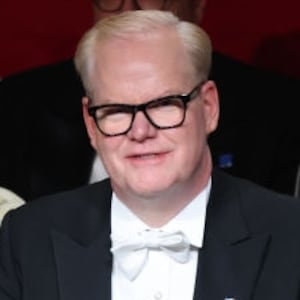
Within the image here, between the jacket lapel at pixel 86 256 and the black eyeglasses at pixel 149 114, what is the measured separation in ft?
0.62

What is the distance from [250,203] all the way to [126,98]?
0.27 meters

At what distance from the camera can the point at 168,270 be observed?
1.43 metres

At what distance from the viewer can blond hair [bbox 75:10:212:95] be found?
1.41m

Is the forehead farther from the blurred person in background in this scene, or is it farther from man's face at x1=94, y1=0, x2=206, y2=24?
man's face at x1=94, y1=0, x2=206, y2=24

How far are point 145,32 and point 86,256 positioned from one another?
0.34 m

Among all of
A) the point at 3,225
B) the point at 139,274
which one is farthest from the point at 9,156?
the point at 139,274

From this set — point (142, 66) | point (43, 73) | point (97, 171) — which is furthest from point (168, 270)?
point (43, 73)

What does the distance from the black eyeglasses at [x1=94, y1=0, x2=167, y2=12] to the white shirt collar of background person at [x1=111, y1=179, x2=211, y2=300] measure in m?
0.65

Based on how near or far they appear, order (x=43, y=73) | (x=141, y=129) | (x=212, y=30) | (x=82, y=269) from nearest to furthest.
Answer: (x=141, y=129)
(x=82, y=269)
(x=43, y=73)
(x=212, y=30)

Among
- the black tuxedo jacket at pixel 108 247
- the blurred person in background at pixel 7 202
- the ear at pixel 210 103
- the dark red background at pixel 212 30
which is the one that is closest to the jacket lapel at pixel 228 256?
the black tuxedo jacket at pixel 108 247

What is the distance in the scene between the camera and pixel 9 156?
2119mm

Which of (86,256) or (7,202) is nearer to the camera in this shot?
(86,256)

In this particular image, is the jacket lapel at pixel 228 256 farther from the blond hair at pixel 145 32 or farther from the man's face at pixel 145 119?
the blond hair at pixel 145 32

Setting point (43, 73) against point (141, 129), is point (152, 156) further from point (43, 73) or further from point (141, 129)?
point (43, 73)
